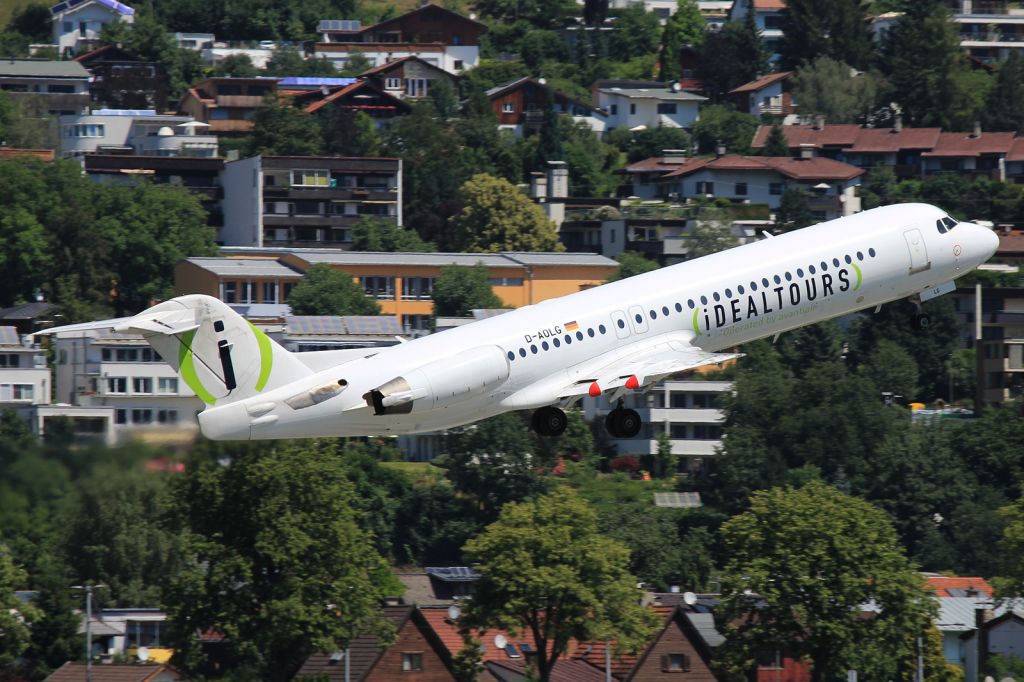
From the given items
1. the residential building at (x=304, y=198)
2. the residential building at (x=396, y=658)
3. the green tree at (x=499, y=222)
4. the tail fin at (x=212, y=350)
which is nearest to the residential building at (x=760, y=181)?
the green tree at (x=499, y=222)

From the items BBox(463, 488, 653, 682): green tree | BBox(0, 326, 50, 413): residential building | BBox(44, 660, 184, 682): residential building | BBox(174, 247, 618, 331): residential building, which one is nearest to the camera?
BBox(44, 660, 184, 682): residential building

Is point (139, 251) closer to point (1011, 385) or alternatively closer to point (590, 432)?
point (590, 432)

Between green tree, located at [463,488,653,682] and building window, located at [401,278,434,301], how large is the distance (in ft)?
229

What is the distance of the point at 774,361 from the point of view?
500ft

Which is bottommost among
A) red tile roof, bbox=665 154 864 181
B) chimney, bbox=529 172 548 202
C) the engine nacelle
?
the engine nacelle

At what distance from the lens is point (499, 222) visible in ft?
572

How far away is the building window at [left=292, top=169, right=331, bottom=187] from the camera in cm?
17488

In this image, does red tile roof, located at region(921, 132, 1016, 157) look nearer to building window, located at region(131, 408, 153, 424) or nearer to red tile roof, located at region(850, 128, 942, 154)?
red tile roof, located at region(850, 128, 942, 154)

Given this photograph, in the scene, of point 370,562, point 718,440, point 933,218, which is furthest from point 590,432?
point 933,218

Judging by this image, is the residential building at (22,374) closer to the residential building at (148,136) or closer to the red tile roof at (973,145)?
the residential building at (148,136)

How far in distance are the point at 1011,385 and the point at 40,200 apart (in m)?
80.2

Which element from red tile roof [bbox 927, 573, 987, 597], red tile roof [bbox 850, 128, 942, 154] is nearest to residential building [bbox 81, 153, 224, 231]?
red tile roof [bbox 850, 128, 942, 154]

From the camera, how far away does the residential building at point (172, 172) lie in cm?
18038

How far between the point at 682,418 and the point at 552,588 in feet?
193
